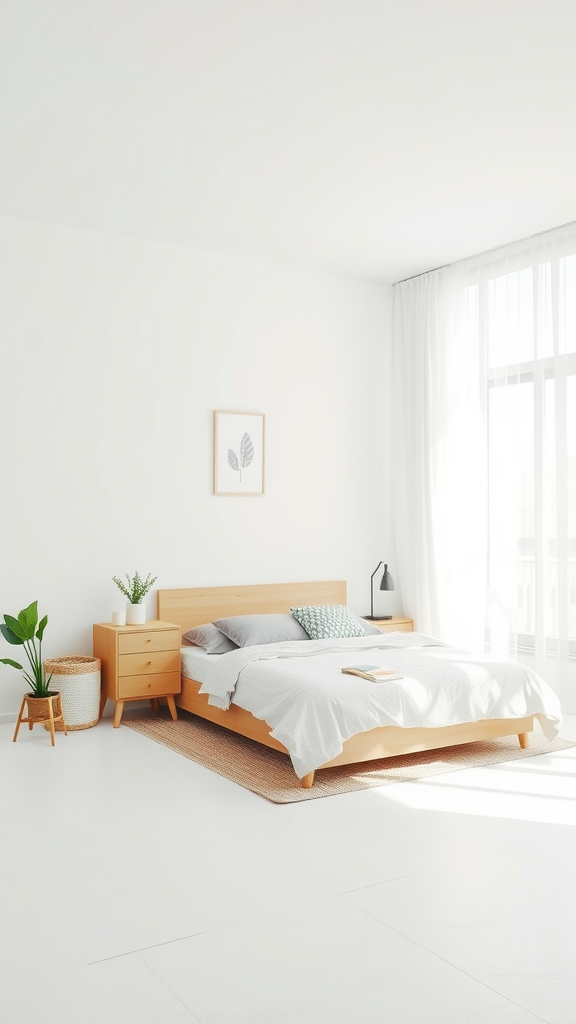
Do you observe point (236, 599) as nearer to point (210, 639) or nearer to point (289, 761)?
point (210, 639)

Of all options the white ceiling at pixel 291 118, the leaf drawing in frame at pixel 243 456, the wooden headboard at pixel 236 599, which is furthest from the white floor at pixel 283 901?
the white ceiling at pixel 291 118

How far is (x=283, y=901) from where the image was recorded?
2.52 m

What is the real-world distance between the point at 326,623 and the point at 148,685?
1.10m

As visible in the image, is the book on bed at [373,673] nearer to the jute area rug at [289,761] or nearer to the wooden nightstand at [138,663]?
the jute area rug at [289,761]

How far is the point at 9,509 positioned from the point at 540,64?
Result: 11.1 ft

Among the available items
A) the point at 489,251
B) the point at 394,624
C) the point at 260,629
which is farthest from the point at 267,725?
the point at 489,251

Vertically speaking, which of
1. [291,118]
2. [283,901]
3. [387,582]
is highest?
[291,118]

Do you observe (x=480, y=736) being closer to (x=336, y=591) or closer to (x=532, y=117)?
(x=336, y=591)

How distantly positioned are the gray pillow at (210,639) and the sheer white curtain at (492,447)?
1.58 metres

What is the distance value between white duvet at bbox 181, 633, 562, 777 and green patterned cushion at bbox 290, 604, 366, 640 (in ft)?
0.94

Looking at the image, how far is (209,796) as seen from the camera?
3.49 meters

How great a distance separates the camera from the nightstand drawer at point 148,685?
4.70m

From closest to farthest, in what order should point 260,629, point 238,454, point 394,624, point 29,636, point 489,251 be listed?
point 29,636
point 260,629
point 489,251
point 238,454
point 394,624

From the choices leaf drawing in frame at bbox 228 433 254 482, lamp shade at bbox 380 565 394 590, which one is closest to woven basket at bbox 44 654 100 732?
leaf drawing in frame at bbox 228 433 254 482
